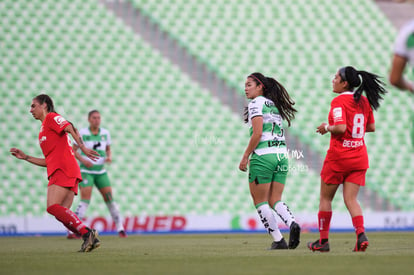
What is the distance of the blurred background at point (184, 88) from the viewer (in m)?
15.9

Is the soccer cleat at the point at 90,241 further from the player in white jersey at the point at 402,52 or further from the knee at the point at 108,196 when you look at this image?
the knee at the point at 108,196

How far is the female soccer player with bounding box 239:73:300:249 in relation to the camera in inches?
289

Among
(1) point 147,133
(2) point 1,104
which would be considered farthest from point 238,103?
(2) point 1,104

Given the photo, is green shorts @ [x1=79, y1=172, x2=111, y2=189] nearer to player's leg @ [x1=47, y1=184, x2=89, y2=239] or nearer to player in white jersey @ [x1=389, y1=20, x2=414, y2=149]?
player's leg @ [x1=47, y1=184, x2=89, y2=239]

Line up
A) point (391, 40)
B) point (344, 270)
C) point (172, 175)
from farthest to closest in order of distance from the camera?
point (391, 40) < point (172, 175) < point (344, 270)

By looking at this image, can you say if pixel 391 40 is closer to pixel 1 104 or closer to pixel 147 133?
pixel 147 133

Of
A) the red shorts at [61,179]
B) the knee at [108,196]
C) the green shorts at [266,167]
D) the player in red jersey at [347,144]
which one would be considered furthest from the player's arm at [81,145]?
the knee at [108,196]

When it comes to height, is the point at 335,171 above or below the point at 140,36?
below

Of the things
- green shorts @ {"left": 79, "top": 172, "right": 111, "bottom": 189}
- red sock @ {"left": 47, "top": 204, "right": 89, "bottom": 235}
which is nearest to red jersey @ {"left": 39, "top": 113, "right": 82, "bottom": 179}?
red sock @ {"left": 47, "top": 204, "right": 89, "bottom": 235}

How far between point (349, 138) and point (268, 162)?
91cm

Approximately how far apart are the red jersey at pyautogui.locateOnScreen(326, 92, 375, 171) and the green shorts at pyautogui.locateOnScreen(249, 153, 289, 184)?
62 centimetres

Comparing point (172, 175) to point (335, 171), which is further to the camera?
point (172, 175)

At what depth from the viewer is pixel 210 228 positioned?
14.9 m

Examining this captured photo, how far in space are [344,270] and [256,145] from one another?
9.03ft
